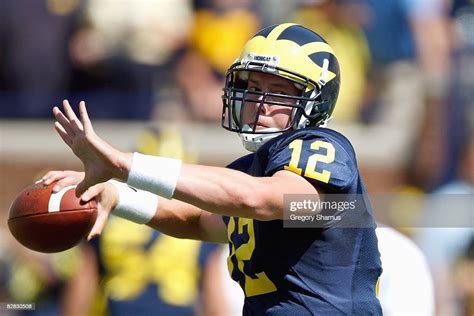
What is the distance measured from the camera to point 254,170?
425 cm

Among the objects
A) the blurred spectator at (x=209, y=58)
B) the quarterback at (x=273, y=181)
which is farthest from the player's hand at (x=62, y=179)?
the blurred spectator at (x=209, y=58)

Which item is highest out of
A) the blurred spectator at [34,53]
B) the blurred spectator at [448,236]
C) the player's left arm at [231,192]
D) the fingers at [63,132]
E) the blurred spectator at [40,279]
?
the fingers at [63,132]

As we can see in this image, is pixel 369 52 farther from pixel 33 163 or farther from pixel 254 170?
pixel 254 170

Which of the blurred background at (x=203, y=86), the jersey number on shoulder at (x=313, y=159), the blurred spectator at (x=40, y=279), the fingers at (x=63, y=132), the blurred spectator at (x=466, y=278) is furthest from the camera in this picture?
the blurred background at (x=203, y=86)

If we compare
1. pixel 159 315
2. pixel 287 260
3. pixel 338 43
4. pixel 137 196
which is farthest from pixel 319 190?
pixel 338 43

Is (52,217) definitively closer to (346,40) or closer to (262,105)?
(262,105)

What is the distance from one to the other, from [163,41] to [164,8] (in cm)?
24

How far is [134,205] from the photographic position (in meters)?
4.62

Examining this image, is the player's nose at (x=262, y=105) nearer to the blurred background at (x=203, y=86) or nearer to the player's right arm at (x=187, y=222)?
the player's right arm at (x=187, y=222)

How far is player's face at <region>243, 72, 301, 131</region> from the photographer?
14.0 feet

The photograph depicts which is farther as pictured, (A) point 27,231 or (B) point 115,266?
(B) point 115,266

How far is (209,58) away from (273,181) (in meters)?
4.23

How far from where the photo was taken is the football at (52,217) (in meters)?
4.36

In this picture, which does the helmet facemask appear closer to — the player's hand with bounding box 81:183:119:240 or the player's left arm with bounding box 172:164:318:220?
the player's left arm with bounding box 172:164:318:220
